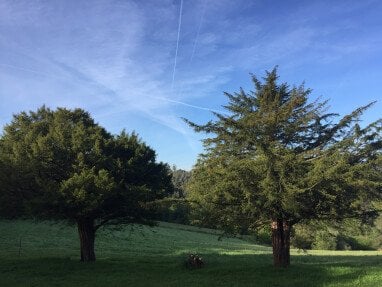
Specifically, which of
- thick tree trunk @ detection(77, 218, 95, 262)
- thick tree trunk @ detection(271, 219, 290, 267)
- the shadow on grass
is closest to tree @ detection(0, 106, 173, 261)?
thick tree trunk @ detection(77, 218, 95, 262)

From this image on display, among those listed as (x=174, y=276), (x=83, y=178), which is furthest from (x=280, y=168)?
(x=83, y=178)

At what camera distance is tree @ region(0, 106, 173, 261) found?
2292 centimetres

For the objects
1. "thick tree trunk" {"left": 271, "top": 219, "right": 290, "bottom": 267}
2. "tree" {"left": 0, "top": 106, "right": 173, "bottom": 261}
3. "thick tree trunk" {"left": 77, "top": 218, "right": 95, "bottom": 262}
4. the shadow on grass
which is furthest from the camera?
"thick tree trunk" {"left": 77, "top": 218, "right": 95, "bottom": 262}

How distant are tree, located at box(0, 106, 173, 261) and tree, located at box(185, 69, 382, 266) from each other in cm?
426

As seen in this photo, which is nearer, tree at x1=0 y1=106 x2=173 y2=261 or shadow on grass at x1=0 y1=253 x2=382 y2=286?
shadow on grass at x1=0 y1=253 x2=382 y2=286

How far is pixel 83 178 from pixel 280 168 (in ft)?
34.5

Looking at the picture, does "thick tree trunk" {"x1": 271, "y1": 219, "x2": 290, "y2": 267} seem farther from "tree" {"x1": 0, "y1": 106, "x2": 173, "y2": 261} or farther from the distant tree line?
"tree" {"x1": 0, "y1": 106, "x2": 173, "y2": 261}

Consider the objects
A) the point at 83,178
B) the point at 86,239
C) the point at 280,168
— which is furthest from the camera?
the point at 86,239

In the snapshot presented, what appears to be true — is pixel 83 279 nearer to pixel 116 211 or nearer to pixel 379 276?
pixel 116 211

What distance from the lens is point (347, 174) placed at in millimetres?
17094

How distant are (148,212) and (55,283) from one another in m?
8.92

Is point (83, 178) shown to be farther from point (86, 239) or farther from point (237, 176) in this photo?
point (237, 176)

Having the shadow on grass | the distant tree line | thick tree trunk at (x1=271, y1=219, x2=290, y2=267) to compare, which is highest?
the distant tree line

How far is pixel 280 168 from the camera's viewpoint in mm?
17891
